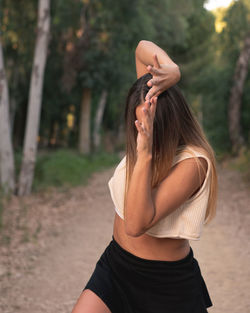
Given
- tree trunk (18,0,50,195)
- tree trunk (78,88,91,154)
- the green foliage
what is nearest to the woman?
tree trunk (18,0,50,195)

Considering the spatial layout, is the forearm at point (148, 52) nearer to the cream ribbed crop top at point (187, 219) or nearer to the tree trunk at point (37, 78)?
the cream ribbed crop top at point (187, 219)

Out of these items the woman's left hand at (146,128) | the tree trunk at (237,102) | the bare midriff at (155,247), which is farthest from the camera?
the tree trunk at (237,102)

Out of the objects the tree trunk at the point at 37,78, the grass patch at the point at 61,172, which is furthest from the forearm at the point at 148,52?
the grass patch at the point at 61,172

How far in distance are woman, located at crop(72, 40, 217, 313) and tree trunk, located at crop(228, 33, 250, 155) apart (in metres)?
13.6

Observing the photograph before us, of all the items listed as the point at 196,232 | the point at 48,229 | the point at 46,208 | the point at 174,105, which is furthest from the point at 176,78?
the point at 46,208

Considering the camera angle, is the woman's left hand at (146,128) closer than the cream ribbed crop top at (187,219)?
Yes

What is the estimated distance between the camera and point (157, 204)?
5.49 ft

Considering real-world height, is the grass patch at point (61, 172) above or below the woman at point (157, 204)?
below

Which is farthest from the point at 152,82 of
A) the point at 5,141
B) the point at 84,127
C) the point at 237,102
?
the point at 84,127

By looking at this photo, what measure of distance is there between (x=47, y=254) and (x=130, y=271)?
4203mm

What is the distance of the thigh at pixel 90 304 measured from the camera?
6.10ft

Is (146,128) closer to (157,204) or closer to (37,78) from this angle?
(157,204)

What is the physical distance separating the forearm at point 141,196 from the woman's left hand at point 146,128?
0.03m

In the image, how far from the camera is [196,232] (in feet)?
5.90
